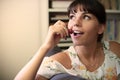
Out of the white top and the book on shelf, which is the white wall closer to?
the book on shelf

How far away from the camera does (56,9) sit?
1.90 meters

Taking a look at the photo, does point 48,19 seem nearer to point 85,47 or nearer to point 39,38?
point 39,38

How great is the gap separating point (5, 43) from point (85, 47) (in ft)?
3.26

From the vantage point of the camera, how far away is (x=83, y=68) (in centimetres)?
123

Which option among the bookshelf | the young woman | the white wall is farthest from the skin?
the white wall

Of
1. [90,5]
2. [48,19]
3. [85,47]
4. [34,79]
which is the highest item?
[90,5]

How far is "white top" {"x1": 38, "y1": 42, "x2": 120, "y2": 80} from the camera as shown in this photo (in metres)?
1.14

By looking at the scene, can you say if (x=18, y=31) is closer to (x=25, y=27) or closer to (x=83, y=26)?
(x=25, y=27)

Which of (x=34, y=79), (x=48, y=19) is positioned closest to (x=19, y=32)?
(x=48, y=19)

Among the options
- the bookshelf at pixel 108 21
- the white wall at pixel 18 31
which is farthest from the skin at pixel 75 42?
the white wall at pixel 18 31

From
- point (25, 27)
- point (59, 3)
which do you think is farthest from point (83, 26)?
point (25, 27)

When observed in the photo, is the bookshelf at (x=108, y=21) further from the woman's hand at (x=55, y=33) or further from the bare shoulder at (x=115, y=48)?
the woman's hand at (x=55, y=33)

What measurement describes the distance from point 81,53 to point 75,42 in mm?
129

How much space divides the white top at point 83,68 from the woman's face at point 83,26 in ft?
0.42
